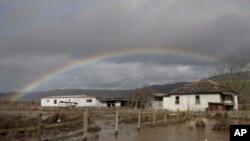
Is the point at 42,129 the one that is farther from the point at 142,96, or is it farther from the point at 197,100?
the point at 142,96

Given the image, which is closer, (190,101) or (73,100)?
(190,101)

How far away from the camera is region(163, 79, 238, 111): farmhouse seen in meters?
47.4

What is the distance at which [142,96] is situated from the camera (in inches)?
3637

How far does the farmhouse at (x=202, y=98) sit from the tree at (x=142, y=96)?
28631 mm

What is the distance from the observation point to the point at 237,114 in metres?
35.8

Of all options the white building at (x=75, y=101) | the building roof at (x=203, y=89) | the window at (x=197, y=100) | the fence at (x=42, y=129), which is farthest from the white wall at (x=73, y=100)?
the fence at (x=42, y=129)

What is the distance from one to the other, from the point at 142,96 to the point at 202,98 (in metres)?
44.5

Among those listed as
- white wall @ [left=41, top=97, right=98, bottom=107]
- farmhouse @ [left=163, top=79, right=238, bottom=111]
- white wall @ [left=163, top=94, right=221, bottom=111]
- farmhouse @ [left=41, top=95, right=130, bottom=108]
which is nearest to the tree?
farmhouse @ [left=41, top=95, right=130, bottom=108]

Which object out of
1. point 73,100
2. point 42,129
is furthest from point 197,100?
point 73,100

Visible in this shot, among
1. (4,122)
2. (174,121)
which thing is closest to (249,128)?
(4,122)

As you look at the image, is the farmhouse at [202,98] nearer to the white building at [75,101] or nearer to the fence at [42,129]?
the fence at [42,129]

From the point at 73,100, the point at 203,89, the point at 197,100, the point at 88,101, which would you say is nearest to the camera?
the point at 197,100

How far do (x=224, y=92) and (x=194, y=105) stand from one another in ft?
15.2

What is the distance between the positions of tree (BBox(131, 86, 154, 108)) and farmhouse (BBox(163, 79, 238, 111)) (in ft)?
93.9
